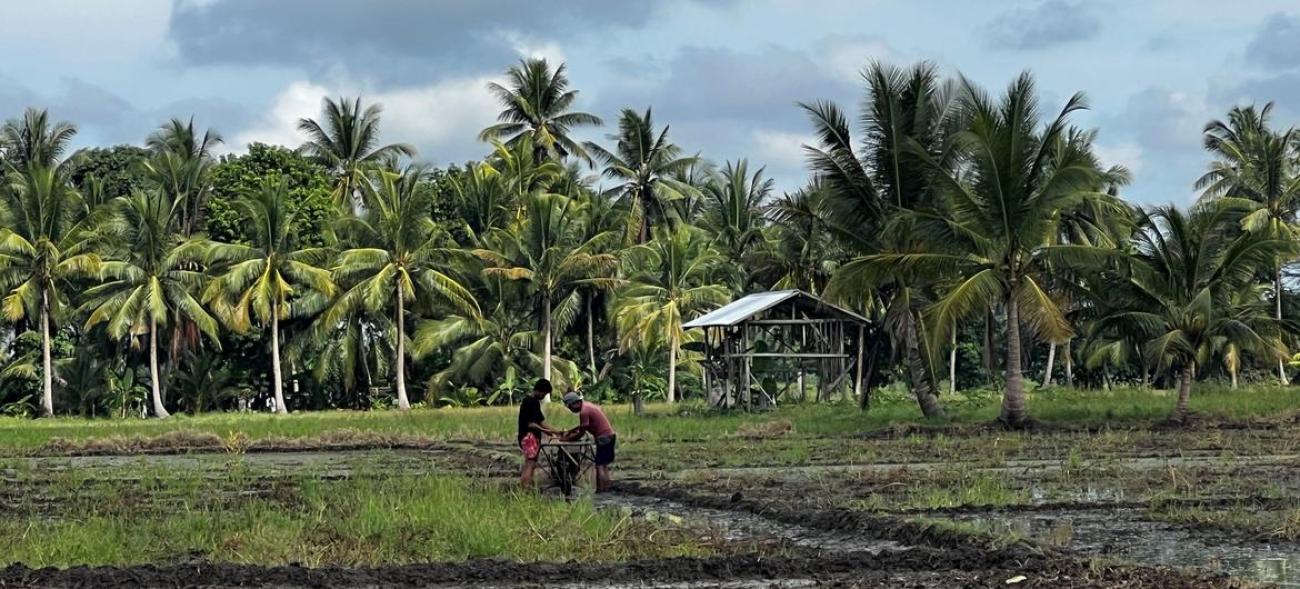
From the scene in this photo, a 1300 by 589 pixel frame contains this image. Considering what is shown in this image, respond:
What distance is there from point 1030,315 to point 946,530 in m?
14.8

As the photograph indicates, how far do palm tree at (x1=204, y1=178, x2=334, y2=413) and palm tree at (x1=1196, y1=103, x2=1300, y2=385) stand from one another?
25.4m

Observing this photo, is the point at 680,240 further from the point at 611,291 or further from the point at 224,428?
the point at 224,428

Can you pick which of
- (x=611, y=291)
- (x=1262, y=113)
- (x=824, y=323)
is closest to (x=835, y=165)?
(x=824, y=323)

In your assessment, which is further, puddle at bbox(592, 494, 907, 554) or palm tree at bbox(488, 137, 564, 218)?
palm tree at bbox(488, 137, 564, 218)

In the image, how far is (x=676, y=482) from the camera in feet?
52.0

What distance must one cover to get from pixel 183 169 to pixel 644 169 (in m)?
13.9

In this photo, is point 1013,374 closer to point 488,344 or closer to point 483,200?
point 488,344

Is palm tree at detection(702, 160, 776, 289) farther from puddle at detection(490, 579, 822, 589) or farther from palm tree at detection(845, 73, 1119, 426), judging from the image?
puddle at detection(490, 579, 822, 589)

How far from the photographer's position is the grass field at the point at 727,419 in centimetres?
2608

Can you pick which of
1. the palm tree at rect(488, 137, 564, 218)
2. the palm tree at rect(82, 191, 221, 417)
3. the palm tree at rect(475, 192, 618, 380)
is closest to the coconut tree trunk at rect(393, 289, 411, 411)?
the palm tree at rect(475, 192, 618, 380)

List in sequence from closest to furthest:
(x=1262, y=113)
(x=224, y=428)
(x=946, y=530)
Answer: (x=946, y=530)
(x=224, y=428)
(x=1262, y=113)

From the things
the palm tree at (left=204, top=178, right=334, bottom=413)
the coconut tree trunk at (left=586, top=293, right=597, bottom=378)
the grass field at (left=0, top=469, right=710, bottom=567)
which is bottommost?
the grass field at (left=0, top=469, right=710, bottom=567)

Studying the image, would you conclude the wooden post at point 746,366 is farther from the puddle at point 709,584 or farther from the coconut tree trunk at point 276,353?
the puddle at point 709,584

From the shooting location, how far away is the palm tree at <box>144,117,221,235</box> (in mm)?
43594
